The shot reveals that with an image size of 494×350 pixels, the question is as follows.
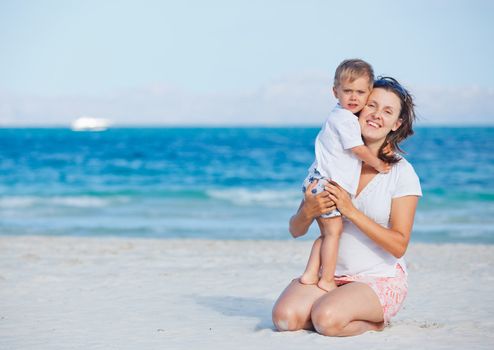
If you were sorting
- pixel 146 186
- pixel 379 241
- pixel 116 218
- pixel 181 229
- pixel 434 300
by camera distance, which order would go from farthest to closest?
pixel 146 186 < pixel 116 218 < pixel 181 229 < pixel 434 300 < pixel 379 241

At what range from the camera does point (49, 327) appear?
5051mm

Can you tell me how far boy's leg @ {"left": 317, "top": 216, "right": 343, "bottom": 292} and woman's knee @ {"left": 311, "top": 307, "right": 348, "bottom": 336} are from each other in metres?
0.22

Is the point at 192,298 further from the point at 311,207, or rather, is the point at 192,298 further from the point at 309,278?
the point at 311,207

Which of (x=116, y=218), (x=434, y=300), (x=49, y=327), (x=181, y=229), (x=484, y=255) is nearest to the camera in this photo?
(x=49, y=327)

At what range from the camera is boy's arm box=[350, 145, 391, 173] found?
436 centimetres

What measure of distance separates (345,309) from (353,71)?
4.74 ft

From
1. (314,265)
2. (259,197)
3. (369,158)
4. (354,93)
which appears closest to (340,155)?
(369,158)

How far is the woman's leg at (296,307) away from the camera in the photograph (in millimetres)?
4531

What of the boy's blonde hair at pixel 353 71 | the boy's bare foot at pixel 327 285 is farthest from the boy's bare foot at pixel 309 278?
the boy's blonde hair at pixel 353 71

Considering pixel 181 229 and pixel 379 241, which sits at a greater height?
pixel 379 241

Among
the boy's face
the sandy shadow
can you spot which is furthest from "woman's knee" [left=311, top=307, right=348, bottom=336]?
the boy's face

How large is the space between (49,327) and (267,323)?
1.53m

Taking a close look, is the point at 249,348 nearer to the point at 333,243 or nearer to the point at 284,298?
Result: the point at 284,298

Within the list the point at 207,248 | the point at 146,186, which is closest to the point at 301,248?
the point at 207,248
